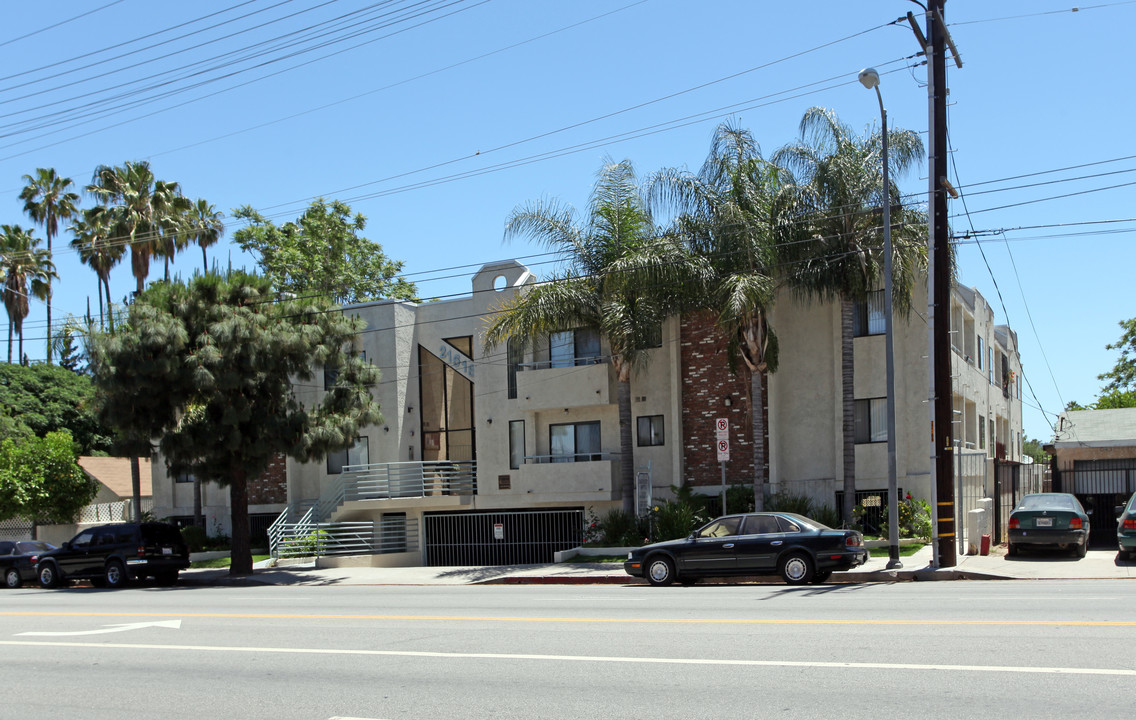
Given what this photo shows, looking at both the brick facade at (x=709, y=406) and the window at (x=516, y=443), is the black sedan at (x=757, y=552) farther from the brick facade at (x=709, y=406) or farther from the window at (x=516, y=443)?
the window at (x=516, y=443)

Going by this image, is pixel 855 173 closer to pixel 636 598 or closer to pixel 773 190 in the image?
pixel 773 190

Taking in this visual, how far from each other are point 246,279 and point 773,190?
13.8 metres

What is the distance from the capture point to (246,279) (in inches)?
1065

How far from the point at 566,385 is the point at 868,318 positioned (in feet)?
27.6

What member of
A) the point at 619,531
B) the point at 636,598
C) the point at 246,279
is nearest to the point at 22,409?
the point at 246,279

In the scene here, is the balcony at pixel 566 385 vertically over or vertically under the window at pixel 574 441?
over

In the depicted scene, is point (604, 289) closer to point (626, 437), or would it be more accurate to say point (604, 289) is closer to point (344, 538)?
point (626, 437)

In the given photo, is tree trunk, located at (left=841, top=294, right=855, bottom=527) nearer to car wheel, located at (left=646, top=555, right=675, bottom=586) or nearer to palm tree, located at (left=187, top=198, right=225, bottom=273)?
car wheel, located at (left=646, top=555, right=675, bottom=586)

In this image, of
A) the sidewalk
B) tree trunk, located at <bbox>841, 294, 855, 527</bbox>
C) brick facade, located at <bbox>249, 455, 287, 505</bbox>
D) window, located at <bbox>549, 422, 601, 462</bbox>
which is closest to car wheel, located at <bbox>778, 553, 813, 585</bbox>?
the sidewalk

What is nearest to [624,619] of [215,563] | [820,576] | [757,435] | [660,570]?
[820,576]

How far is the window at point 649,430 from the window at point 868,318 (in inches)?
236

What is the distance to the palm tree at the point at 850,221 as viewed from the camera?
76.8 ft

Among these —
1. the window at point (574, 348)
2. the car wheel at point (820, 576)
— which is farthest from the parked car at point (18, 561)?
the car wheel at point (820, 576)

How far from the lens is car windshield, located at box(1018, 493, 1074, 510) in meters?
21.9
